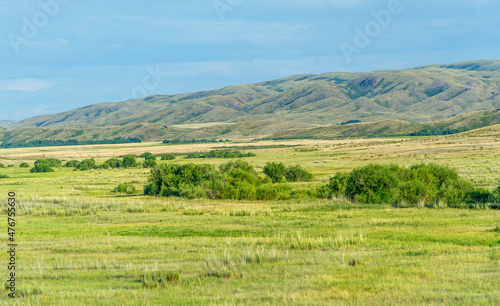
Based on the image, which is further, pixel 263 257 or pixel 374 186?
pixel 374 186

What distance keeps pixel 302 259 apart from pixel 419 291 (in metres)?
5.53

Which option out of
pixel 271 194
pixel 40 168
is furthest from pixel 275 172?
pixel 40 168

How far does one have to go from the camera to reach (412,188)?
121ft

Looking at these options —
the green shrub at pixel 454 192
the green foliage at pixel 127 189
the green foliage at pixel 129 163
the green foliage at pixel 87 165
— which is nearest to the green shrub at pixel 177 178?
the green foliage at pixel 127 189

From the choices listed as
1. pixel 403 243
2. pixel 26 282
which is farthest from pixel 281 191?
pixel 26 282

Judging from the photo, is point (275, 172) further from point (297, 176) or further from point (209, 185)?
point (209, 185)

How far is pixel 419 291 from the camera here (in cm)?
1346

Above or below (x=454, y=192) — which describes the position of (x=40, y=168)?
above

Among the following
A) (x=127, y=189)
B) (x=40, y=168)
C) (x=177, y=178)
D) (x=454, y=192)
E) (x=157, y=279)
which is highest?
(x=40, y=168)

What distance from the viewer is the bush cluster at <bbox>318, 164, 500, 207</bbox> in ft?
117

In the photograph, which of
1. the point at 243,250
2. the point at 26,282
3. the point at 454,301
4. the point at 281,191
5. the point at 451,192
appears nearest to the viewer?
the point at 454,301

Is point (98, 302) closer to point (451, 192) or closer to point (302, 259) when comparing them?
point (302, 259)

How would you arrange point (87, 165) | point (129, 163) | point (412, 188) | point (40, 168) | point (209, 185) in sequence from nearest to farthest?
point (412, 188) < point (209, 185) < point (40, 168) < point (129, 163) < point (87, 165)

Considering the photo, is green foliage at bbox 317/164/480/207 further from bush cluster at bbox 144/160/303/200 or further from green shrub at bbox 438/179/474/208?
bush cluster at bbox 144/160/303/200
